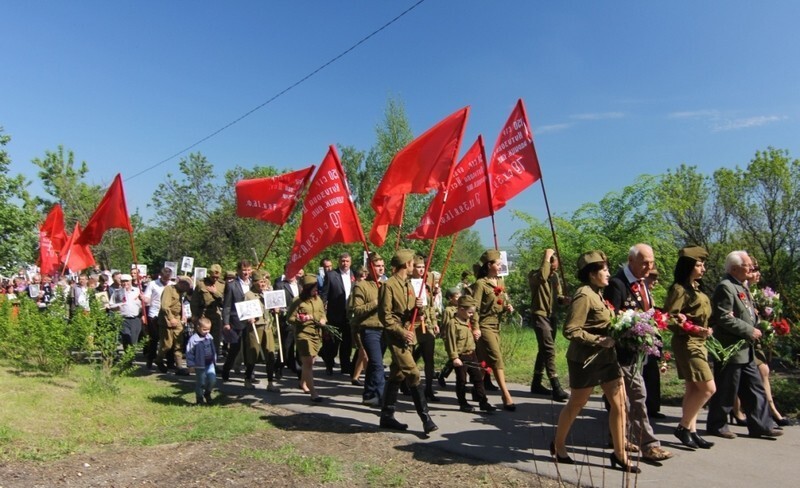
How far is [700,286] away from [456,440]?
295cm

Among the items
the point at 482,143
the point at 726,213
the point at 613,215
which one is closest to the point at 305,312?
the point at 482,143

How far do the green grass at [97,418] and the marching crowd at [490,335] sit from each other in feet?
2.35

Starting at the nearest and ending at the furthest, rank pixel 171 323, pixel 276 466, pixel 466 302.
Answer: pixel 276 466, pixel 466 302, pixel 171 323

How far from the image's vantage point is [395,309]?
6699 mm

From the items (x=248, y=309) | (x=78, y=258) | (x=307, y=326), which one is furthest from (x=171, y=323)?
(x=78, y=258)

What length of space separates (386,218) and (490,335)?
8.31ft

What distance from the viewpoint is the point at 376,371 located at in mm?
7957

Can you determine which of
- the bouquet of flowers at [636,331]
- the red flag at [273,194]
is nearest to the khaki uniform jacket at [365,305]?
the red flag at [273,194]

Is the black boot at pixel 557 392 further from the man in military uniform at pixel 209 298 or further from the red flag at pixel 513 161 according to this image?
the man in military uniform at pixel 209 298

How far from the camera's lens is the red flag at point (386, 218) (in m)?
9.21

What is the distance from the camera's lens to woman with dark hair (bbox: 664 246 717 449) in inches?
227

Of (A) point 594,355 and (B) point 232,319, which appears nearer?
(A) point 594,355

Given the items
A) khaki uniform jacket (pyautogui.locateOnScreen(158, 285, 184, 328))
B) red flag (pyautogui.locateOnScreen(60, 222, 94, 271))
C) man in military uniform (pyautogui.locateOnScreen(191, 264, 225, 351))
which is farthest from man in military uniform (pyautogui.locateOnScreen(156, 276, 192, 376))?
red flag (pyautogui.locateOnScreen(60, 222, 94, 271))

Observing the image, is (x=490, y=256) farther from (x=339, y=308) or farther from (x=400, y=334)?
(x=339, y=308)
